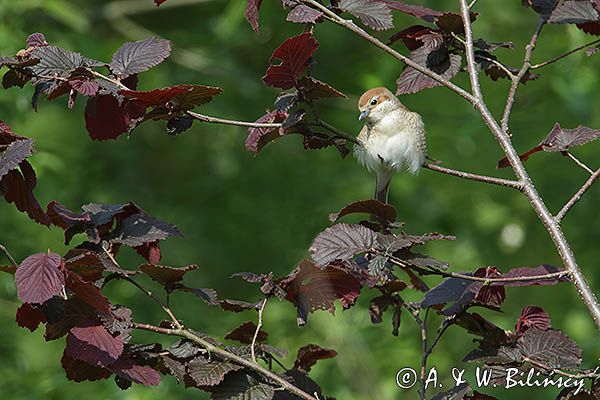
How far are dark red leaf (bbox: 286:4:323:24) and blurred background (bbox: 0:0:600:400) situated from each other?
2635 mm

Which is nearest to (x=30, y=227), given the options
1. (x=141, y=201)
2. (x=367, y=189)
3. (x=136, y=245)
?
(x=141, y=201)

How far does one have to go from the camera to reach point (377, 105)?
8.46 ft

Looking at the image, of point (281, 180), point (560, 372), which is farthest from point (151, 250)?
point (281, 180)

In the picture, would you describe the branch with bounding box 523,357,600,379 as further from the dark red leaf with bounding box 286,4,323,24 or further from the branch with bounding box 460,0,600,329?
the dark red leaf with bounding box 286,4,323,24

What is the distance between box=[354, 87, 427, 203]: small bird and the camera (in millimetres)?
2383

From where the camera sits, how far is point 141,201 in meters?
5.69

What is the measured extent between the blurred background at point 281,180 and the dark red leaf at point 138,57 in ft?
8.19

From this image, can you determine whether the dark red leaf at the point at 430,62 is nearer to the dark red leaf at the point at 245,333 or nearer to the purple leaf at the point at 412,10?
the purple leaf at the point at 412,10

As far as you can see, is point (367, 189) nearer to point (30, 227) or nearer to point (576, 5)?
point (30, 227)

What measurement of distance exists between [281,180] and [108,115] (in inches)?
161

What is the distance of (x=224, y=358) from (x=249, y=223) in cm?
419

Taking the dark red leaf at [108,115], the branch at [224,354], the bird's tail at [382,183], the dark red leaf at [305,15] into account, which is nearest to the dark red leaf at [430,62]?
the dark red leaf at [305,15]

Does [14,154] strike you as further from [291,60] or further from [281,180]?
[281,180]

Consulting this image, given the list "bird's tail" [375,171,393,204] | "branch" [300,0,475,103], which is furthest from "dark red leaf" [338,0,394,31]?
"bird's tail" [375,171,393,204]
